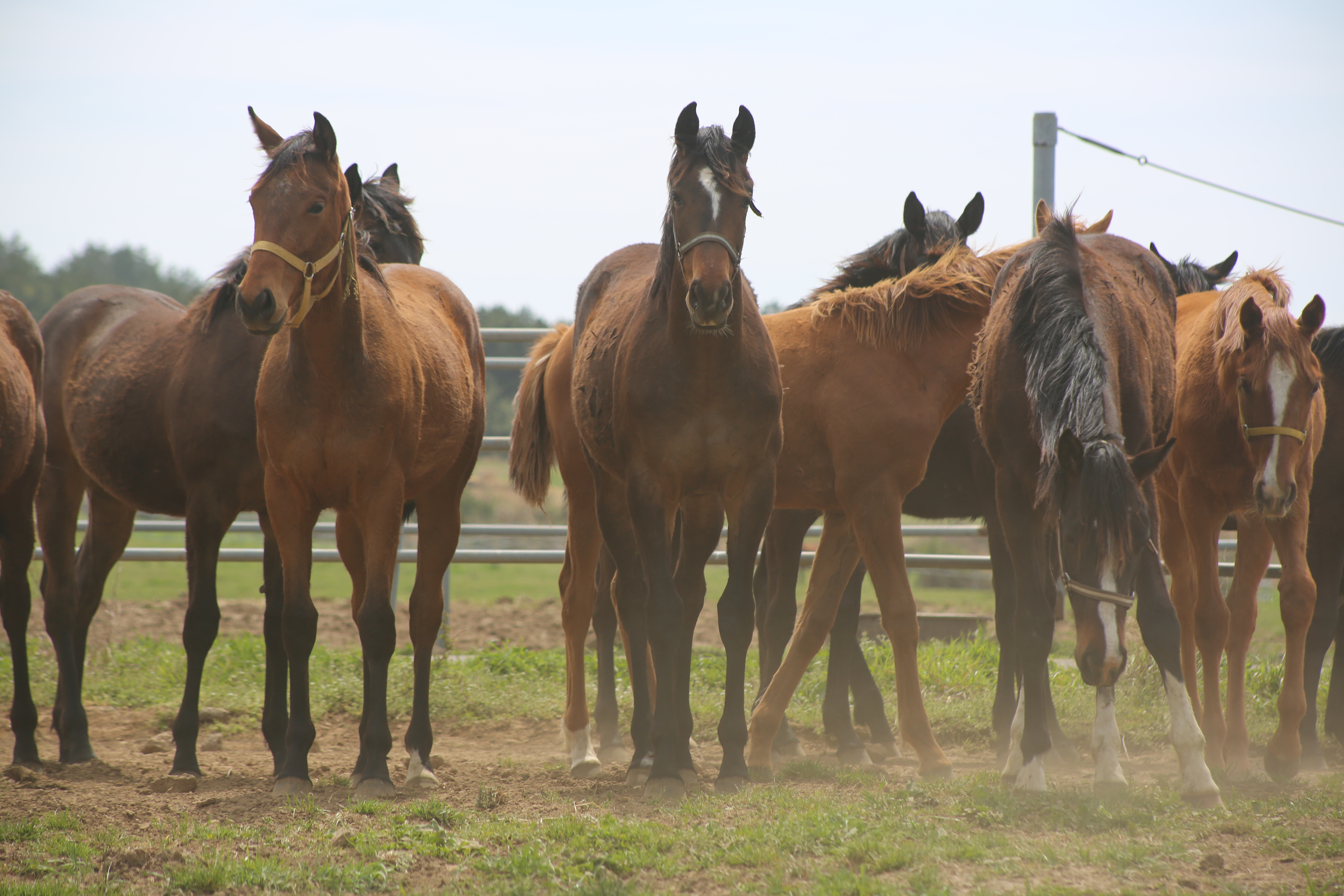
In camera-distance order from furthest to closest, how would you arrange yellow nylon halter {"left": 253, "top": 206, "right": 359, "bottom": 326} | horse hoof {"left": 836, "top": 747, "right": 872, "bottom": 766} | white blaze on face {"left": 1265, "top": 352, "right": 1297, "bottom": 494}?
horse hoof {"left": 836, "top": 747, "right": 872, "bottom": 766} → white blaze on face {"left": 1265, "top": 352, "right": 1297, "bottom": 494} → yellow nylon halter {"left": 253, "top": 206, "right": 359, "bottom": 326}

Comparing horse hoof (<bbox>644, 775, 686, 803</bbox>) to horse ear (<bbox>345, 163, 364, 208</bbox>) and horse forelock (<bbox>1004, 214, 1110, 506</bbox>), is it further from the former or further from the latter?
horse ear (<bbox>345, 163, 364, 208</bbox>)

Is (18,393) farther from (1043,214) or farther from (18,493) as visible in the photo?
(1043,214)

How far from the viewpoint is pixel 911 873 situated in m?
3.09

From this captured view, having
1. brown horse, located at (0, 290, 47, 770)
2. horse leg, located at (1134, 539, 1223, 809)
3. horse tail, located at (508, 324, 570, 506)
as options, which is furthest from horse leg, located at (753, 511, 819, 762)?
brown horse, located at (0, 290, 47, 770)

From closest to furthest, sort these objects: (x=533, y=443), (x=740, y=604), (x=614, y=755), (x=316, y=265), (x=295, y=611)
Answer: (x=316, y=265)
(x=295, y=611)
(x=740, y=604)
(x=614, y=755)
(x=533, y=443)

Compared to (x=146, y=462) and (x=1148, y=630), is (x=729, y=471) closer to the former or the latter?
(x=1148, y=630)

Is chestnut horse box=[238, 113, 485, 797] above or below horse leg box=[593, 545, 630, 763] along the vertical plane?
above

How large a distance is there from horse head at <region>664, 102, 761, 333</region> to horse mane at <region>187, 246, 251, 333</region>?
A: 2.38 metres

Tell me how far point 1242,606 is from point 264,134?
16.3ft

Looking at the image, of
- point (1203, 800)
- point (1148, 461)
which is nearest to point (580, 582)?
point (1148, 461)

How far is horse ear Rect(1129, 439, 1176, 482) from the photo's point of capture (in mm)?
3756

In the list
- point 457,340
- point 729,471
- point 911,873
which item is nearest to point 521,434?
point 457,340

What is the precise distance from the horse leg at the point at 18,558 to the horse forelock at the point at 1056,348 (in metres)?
4.84

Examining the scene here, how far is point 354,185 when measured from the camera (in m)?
4.60
